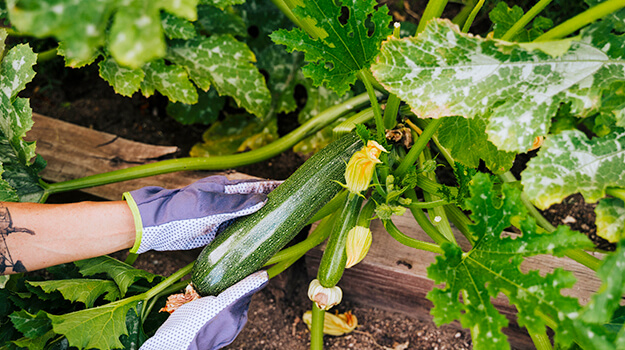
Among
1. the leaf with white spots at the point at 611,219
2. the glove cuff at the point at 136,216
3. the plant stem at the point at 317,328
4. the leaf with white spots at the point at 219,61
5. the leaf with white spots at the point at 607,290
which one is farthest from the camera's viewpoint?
the leaf with white spots at the point at 219,61

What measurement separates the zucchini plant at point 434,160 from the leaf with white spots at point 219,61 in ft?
0.29

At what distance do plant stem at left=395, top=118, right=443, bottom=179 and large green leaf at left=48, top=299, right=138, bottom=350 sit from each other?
0.87 metres

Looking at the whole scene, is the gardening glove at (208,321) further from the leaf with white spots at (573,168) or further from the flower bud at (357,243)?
the leaf with white spots at (573,168)

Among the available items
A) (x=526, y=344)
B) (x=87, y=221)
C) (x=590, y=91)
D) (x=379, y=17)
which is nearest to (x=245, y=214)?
(x=87, y=221)

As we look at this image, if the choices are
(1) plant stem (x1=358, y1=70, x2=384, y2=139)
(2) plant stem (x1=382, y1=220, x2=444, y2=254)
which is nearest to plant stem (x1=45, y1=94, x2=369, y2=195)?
(1) plant stem (x1=358, y1=70, x2=384, y2=139)

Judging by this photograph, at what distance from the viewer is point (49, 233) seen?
112 cm

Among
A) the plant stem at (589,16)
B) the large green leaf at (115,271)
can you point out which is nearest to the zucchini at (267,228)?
the large green leaf at (115,271)

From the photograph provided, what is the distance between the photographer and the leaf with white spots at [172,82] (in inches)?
61.2

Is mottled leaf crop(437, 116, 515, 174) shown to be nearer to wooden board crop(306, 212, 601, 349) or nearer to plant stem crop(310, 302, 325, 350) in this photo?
wooden board crop(306, 212, 601, 349)

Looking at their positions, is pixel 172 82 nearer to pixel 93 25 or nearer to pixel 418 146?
pixel 418 146

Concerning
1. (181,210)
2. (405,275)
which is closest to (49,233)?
(181,210)

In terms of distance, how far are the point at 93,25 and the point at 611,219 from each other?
110 cm

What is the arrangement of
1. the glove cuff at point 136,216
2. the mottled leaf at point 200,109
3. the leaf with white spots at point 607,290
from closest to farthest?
1. the leaf with white spots at point 607,290
2. the glove cuff at point 136,216
3. the mottled leaf at point 200,109

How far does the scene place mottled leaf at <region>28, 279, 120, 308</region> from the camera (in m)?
1.18
